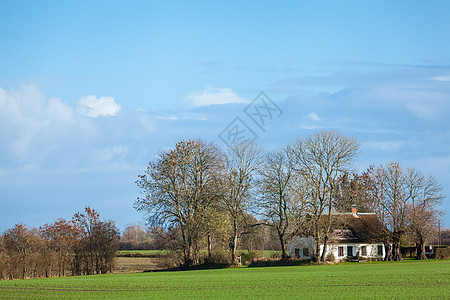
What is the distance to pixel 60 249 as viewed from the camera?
51.2 m

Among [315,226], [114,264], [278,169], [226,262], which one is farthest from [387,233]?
[114,264]

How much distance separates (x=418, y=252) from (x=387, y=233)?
531 centimetres

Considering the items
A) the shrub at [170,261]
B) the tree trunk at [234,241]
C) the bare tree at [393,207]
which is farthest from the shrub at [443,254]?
the shrub at [170,261]

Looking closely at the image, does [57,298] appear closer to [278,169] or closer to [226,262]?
[226,262]

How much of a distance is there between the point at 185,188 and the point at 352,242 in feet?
69.5

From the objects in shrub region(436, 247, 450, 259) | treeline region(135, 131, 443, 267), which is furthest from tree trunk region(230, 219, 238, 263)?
A: shrub region(436, 247, 450, 259)

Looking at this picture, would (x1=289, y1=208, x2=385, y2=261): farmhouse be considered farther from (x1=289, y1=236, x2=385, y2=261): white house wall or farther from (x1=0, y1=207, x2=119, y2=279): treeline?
(x1=0, y1=207, x2=119, y2=279): treeline

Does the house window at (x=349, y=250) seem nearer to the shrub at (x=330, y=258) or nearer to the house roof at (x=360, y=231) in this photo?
the house roof at (x=360, y=231)

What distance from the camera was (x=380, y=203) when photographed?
62000 mm

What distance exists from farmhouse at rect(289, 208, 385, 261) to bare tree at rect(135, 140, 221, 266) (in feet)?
38.8

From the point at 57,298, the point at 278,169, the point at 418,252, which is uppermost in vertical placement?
the point at 278,169

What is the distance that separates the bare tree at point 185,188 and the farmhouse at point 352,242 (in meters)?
11.8

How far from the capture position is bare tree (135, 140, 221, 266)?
51.2 meters

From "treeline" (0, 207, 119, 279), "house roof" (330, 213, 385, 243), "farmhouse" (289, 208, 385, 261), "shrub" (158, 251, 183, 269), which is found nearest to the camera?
"treeline" (0, 207, 119, 279)
